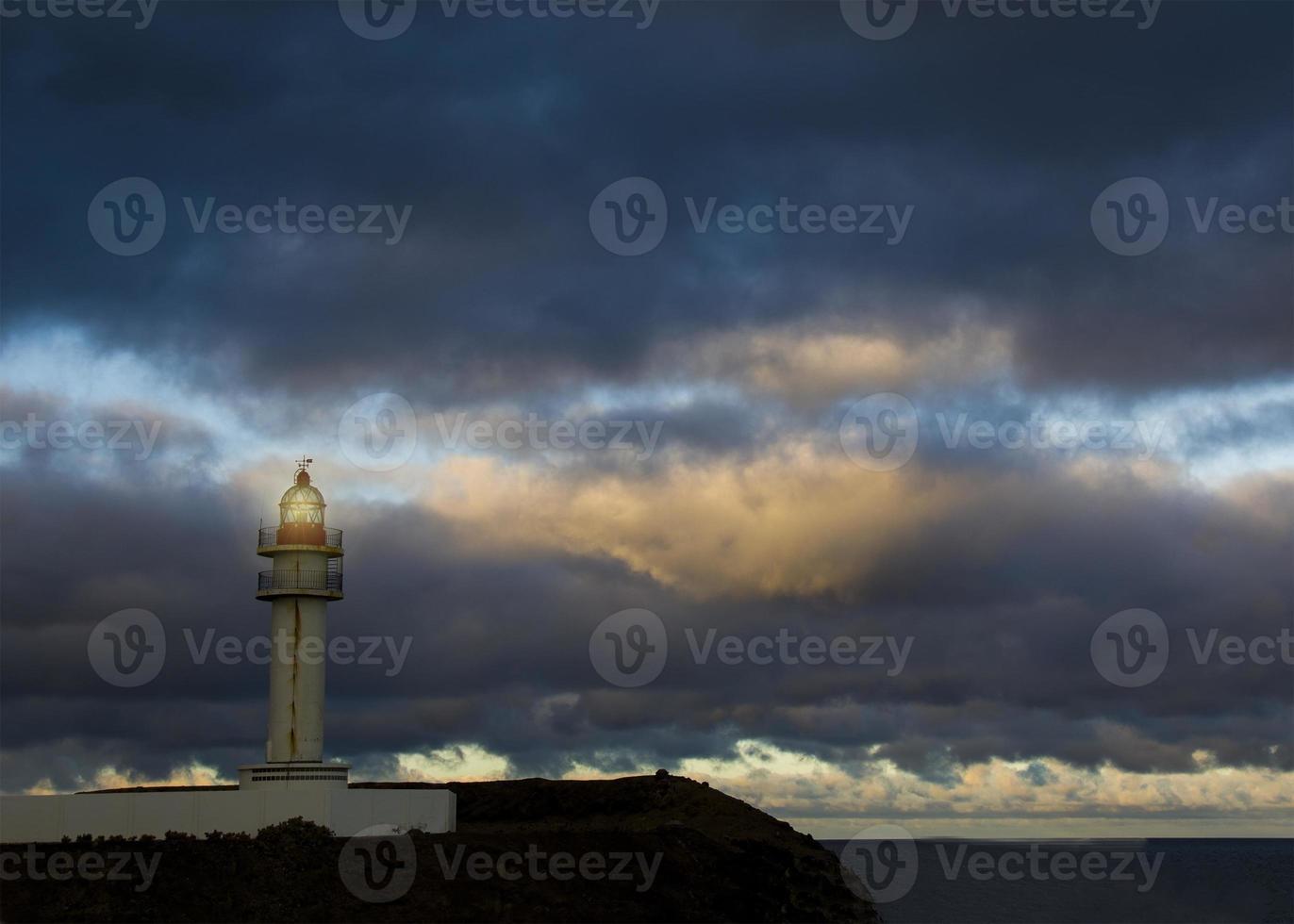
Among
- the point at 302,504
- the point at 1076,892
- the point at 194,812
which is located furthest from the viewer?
the point at 1076,892

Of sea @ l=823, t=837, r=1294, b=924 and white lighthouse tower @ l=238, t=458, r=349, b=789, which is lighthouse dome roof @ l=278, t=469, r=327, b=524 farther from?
sea @ l=823, t=837, r=1294, b=924

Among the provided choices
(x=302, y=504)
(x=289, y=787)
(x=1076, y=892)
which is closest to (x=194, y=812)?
(x=289, y=787)

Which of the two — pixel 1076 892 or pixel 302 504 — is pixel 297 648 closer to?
pixel 302 504

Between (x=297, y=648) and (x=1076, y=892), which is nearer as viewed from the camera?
(x=297, y=648)

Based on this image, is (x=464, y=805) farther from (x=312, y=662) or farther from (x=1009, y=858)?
(x=1009, y=858)

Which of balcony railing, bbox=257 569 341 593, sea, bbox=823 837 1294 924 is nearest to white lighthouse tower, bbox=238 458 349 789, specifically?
balcony railing, bbox=257 569 341 593

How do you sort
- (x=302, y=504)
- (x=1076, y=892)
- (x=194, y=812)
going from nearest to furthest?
(x=194, y=812), (x=302, y=504), (x=1076, y=892)

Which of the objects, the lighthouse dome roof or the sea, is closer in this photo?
the lighthouse dome roof

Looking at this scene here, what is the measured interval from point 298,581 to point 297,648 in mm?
2468

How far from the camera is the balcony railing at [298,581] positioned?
51906 millimetres

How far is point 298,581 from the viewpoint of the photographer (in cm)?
5200

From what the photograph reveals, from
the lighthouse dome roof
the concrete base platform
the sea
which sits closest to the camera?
the concrete base platform

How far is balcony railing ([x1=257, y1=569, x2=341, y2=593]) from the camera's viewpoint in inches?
2044

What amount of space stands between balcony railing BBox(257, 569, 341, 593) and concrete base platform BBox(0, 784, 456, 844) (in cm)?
732
